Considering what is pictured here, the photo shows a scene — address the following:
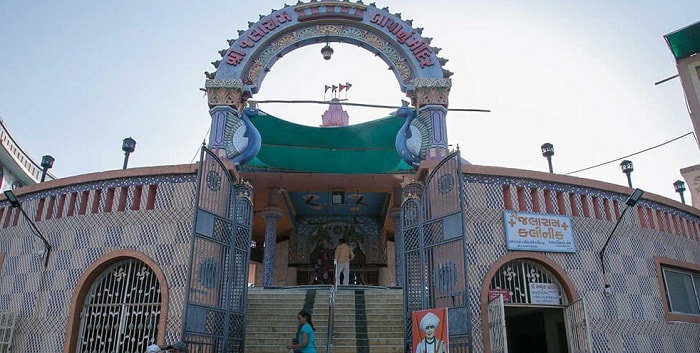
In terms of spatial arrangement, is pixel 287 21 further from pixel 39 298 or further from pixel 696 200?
pixel 696 200

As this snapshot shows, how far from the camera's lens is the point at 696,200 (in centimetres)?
1850

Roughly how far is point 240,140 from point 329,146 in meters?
5.85

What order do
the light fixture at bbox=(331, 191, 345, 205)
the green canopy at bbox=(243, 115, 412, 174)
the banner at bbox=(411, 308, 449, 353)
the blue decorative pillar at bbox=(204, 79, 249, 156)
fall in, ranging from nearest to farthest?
the banner at bbox=(411, 308, 449, 353), the blue decorative pillar at bbox=(204, 79, 249, 156), the light fixture at bbox=(331, 191, 345, 205), the green canopy at bbox=(243, 115, 412, 174)

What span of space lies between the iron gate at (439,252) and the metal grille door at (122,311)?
178 inches

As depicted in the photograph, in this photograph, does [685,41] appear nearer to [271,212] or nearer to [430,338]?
[430,338]

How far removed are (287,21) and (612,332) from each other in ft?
32.2

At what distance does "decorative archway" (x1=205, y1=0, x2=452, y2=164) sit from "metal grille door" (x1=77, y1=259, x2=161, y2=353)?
3373mm

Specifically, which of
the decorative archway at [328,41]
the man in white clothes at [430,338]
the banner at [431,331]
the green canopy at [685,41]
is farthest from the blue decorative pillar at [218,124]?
the green canopy at [685,41]

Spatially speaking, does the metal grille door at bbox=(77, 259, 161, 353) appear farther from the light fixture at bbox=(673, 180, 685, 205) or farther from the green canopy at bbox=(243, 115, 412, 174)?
the light fixture at bbox=(673, 180, 685, 205)

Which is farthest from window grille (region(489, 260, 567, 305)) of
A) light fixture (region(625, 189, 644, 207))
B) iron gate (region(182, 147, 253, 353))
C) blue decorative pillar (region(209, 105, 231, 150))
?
blue decorative pillar (region(209, 105, 231, 150))

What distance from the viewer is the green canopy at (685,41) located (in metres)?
14.1

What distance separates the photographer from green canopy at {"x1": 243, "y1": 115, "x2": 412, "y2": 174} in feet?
57.5

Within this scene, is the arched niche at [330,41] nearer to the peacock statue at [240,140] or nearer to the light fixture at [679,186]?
the peacock statue at [240,140]

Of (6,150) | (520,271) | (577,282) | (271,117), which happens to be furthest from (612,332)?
(6,150)
